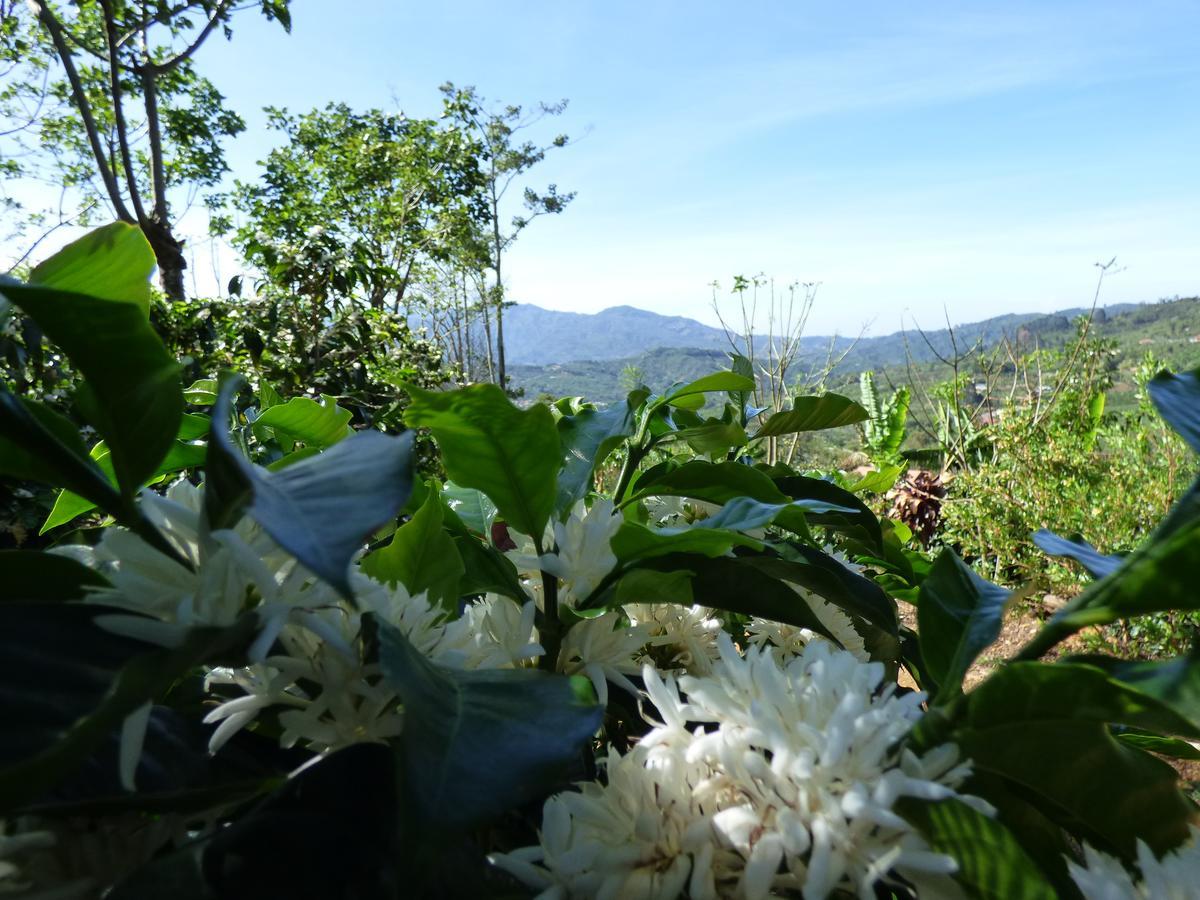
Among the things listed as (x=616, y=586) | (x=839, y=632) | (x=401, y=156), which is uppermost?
(x=401, y=156)

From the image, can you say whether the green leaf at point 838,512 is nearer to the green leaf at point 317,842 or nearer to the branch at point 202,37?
the green leaf at point 317,842

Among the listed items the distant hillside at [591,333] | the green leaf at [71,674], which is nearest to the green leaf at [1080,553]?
the green leaf at [71,674]

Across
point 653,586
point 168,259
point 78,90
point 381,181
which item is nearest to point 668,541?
point 653,586

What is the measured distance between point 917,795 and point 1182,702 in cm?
9

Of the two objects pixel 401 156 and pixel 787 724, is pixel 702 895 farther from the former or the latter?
pixel 401 156

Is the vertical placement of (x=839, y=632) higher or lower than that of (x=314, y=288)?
lower

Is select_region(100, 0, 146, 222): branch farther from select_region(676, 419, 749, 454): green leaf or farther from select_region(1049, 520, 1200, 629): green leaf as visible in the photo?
select_region(1049, 520, 1200, 629): green leaf

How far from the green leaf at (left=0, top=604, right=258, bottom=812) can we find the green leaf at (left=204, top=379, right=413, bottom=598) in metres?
0.05

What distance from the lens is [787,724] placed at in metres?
0.31

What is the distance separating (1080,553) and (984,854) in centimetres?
19

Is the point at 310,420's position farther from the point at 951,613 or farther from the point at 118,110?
the point at 118,110

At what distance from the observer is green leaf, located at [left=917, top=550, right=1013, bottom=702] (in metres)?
0.37

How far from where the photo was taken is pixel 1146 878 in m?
0.28

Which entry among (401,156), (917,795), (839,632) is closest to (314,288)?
(839,632)
